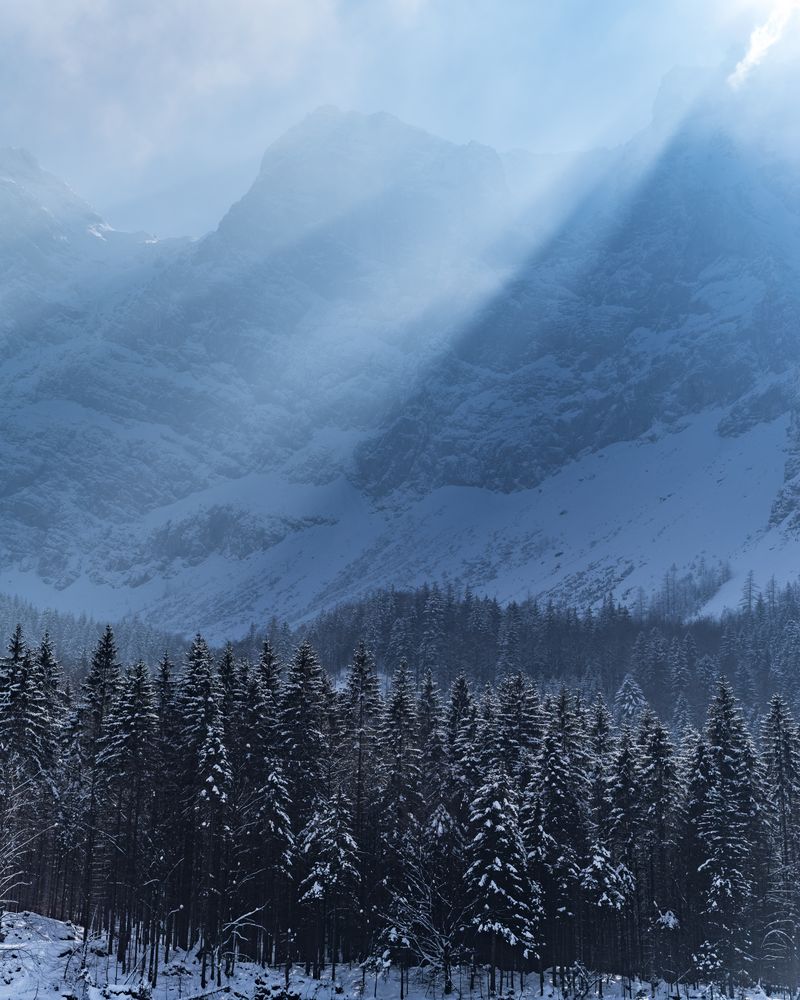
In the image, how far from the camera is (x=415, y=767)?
6053cm

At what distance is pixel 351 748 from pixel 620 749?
55.8ft

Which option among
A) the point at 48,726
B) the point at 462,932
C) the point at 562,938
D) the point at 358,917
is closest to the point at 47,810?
the point at 48,726

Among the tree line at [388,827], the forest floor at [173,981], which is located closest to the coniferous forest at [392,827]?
the tree line at [388,827]

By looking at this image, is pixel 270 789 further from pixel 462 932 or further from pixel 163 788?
pixel 462 932

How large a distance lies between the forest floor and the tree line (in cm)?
108

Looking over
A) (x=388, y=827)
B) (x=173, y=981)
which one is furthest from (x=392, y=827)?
(x=173, y=981)

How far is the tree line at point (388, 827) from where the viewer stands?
53.8 m

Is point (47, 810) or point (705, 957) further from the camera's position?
point (47, 810)

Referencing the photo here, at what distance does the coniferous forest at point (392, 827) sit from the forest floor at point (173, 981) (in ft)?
3.50

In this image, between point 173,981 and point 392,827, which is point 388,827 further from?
point 173,981

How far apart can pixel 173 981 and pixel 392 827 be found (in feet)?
45.7

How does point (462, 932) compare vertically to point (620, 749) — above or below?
below

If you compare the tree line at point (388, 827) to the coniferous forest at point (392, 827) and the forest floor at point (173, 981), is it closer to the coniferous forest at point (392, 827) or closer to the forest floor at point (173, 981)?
the coniferous forest at point (392, 827)

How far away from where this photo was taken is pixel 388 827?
191ft
